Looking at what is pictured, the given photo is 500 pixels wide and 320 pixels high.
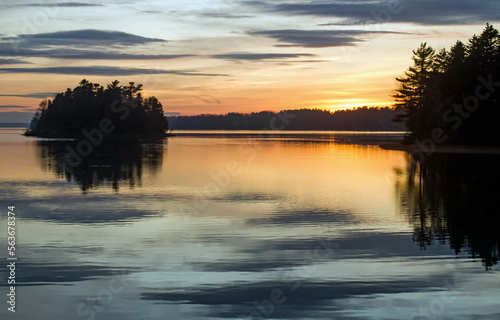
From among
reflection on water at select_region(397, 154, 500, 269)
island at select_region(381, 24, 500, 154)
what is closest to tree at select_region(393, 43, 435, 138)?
island at select_region(381, 24, 500, 154)

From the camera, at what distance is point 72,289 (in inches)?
490

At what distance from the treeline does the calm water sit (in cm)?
4250

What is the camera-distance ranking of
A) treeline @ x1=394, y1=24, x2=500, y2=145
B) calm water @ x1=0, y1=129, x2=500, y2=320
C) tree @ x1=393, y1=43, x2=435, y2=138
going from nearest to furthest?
calm water @ x1=0, y1=129, x2=500, y2=320
treeline @ x1=394, y1=24, x2=500, y2=145
tree @ x1=393, y1=43, x2=435, y2=138

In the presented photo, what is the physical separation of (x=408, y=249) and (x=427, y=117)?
74934 millimetres

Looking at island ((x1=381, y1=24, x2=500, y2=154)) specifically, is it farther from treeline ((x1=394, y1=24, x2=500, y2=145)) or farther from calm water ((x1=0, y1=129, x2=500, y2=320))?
calm water ((x1=0, y1=129, x2=500, y2=320))

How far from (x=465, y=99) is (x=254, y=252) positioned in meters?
66.0

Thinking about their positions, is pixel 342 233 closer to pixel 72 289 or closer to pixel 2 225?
pixel 72 289

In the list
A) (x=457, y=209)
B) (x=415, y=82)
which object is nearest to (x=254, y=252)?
(x=457, y=209)

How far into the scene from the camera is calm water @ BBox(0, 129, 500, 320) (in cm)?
1141

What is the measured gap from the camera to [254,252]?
1625 centimetres

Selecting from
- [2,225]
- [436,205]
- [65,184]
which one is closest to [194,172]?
[65,184]

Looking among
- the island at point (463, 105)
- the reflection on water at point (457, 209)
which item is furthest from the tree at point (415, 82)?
the reflection on water at point (457, 209)

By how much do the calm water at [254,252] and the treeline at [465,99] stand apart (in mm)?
42502

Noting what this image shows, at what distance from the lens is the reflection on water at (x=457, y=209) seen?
17.9m
